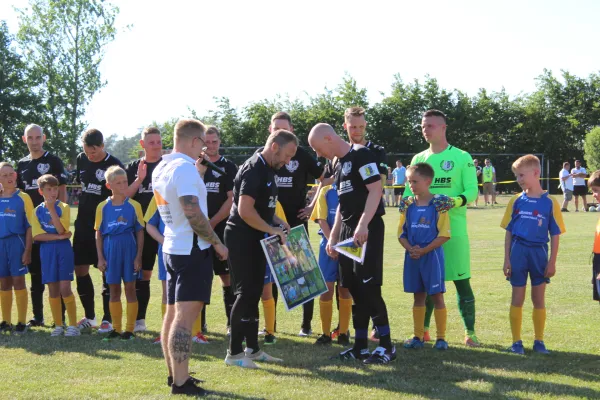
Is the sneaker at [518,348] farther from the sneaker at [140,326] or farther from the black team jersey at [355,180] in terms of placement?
the sneaker at [140,326]

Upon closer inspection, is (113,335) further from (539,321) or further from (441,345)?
(539,321)

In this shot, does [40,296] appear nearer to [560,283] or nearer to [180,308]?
[180,308]

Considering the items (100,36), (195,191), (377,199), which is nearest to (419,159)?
(377,199)

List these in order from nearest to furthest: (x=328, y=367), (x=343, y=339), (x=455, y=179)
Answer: (x=328, y=367) < (x=455, y=179) < (x=343, y=339)

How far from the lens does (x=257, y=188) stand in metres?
5.98

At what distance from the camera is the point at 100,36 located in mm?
48875

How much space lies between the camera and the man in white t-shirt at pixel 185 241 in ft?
16.8

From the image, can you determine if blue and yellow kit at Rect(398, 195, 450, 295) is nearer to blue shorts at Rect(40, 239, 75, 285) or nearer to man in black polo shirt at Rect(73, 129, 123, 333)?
man in black polo shirt at Rect(73, 129, 123, 333)

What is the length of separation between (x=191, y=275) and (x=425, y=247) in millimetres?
2604

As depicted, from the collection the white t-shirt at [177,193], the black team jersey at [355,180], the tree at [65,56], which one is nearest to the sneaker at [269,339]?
the black team jersey at [355,180]

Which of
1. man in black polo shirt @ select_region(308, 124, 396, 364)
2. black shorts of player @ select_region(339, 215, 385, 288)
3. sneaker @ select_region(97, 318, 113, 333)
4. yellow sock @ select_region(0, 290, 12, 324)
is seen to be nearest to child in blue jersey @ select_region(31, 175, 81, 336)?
sneaker @ select_region(97, 318, 113, 333)

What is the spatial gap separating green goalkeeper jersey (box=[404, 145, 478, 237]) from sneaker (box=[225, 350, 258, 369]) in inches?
97.7

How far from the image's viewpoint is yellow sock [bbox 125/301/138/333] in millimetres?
7516

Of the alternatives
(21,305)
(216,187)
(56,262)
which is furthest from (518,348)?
(21,305)
